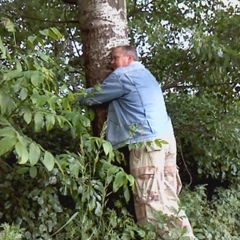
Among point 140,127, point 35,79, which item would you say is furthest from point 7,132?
A: point 140,127

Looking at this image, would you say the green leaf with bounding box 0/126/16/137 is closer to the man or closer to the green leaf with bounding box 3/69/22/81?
the green leaf with bounding box 3/69/22/81

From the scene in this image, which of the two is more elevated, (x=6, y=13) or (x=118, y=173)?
(x=6, y=13)

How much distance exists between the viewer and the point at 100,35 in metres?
3.90

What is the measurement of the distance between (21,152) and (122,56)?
171cm

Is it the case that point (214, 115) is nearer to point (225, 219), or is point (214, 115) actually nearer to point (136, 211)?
point (225, 219)

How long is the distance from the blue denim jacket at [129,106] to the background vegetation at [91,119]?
0.17m

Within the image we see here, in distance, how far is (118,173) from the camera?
10.1ft

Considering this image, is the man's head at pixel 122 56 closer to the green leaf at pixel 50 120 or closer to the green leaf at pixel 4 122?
the green leaf at pixel 50 120

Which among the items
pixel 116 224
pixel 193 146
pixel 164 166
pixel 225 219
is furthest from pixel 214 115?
pixel 116 224

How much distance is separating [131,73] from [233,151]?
2039 mm

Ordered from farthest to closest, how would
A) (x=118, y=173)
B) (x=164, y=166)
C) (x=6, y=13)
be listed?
(x=6, y=13)
(x=164, y=166)
(x=118, y=173)

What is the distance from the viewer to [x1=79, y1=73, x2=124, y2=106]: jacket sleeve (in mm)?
3623

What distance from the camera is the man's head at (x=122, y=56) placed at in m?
3.78

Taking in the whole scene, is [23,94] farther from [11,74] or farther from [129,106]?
[129,106]
